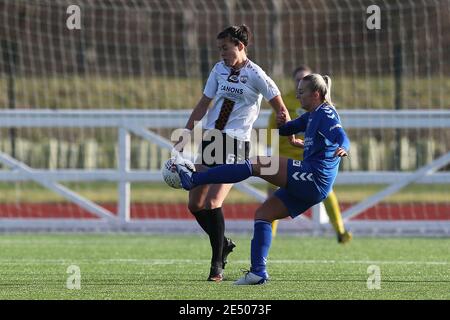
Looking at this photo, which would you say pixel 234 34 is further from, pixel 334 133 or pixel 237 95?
pixel 334 133

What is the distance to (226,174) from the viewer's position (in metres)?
8.40

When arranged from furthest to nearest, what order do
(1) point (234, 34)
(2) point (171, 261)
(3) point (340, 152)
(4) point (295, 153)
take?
(4) point (295, 153) < (2) point (171, 261) < (1) point (234, 34) < (3) point (340, 152)

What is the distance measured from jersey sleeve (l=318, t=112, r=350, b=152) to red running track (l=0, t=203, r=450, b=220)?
8097mm

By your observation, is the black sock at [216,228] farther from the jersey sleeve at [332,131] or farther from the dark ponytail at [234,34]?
the dark ponytail at [234,34]

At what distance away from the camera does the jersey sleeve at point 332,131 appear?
27.5 feet

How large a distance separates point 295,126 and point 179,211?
902 cm

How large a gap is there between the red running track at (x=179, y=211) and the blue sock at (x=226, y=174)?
321 inches

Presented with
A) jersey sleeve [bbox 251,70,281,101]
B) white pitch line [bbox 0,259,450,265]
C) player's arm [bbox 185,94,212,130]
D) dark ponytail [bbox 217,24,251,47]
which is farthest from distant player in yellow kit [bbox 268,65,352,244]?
dark ponytail [bbox 217,24,251,47]

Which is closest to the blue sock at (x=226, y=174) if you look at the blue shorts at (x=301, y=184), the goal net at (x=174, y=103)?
the blue shorts at (x=301, y=184)

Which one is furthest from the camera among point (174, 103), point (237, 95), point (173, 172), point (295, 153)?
point (174, 103)

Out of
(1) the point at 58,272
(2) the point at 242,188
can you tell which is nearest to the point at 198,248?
(2) the point at 242,188

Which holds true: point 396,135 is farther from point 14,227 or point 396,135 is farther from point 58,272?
point 58,272

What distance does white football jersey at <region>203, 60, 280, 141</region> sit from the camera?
9.14m

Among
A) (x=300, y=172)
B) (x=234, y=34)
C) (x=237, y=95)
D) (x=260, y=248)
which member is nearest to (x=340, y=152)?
(x=300, y=172)
